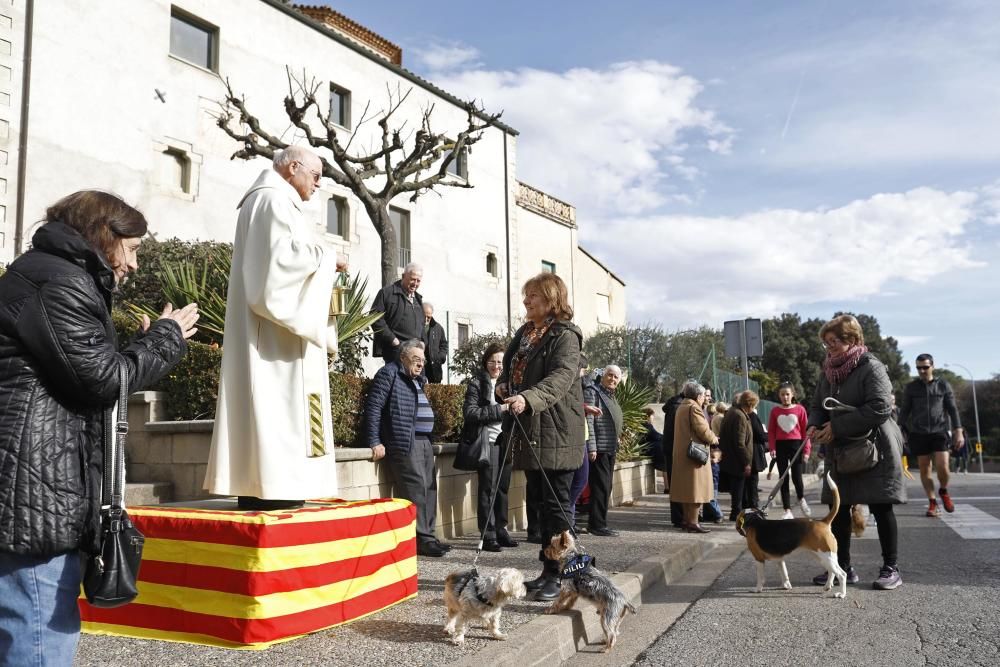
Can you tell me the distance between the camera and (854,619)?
5.30m

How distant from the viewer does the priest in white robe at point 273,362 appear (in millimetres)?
4375

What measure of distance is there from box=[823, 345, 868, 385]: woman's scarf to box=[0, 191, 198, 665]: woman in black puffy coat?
533 cm

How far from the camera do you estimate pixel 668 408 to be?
11.4 m

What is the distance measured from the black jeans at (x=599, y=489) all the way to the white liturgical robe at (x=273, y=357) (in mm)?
4830

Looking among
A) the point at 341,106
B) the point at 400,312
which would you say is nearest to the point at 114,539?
the point at 400,312

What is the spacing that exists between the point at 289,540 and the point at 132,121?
18.3 metres

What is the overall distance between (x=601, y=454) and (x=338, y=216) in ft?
62.2

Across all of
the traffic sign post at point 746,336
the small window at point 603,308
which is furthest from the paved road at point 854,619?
the small window at point 603,308

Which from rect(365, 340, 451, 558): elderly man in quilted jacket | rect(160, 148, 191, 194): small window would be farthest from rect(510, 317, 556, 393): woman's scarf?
rect(160, 148, 191, 194): small window

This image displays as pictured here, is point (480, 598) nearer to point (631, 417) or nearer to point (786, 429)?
point (786, 429)

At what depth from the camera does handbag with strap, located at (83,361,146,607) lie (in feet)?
7.91

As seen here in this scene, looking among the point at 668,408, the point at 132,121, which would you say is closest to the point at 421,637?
the point at 668,408

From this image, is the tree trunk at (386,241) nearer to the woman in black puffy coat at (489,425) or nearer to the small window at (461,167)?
the woman in black puffy coat at (489,425)

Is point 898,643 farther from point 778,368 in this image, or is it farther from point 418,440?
point 778,368
